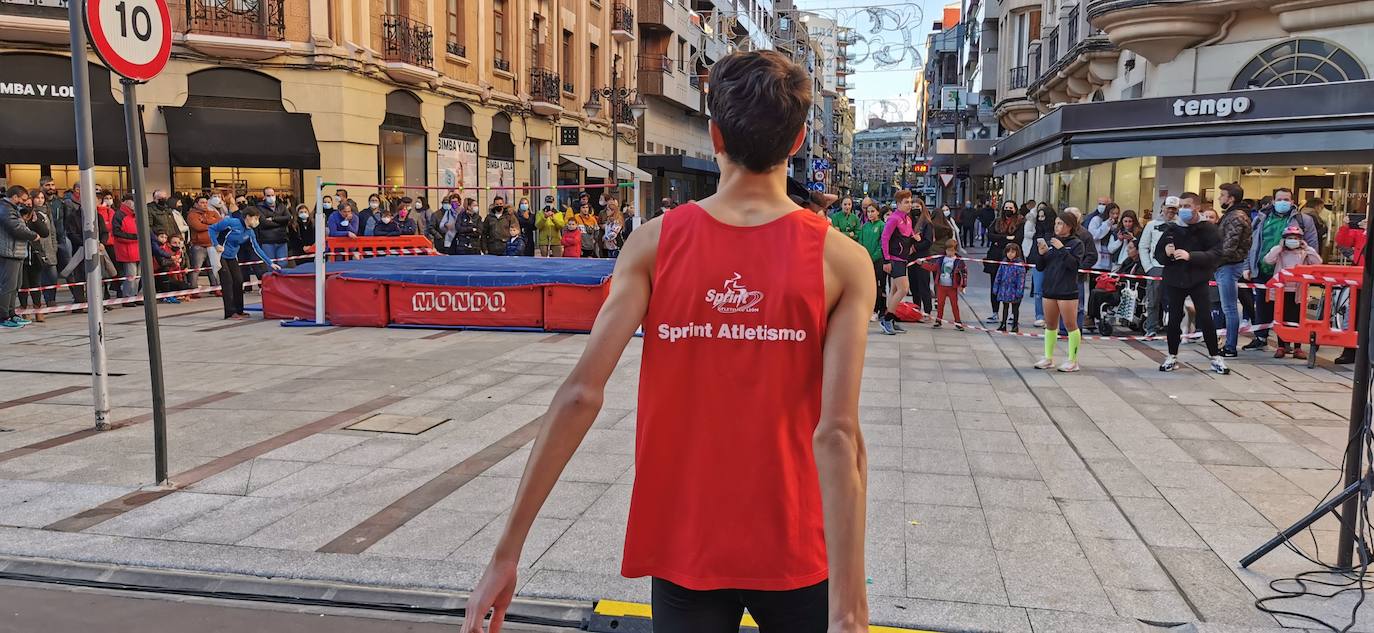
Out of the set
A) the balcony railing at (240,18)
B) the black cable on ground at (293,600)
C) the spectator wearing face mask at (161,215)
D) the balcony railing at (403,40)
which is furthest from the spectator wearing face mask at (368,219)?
the black cable on ground at (293,600)

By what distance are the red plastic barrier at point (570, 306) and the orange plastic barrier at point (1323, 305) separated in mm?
7907

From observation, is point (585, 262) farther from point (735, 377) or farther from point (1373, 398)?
point (735, 377)

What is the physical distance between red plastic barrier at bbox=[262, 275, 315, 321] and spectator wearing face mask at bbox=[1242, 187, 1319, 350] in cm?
1208

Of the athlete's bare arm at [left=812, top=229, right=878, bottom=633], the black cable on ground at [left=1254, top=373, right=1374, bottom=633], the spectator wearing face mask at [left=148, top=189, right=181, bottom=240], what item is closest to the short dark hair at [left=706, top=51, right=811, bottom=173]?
the athlete's bare arm at [left=812, top=229, right=878, bottom=633]

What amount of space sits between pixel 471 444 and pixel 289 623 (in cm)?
288

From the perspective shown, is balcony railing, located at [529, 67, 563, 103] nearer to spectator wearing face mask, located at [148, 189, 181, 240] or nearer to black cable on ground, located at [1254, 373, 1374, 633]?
spectator wearing face mask, located at [148, 189, 181, 240]

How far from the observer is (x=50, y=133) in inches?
721

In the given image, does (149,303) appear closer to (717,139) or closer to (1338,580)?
(717,139)

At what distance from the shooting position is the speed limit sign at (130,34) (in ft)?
18.4

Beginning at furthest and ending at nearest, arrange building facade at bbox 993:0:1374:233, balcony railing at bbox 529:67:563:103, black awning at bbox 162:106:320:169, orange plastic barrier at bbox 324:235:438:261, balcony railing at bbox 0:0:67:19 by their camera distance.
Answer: balcony railing at bbox 529:67:563:103 < black awning at bbox 162:106:320:169 < balcony railing at bbox 0:0:67:19 < building facade at bbox 993:0:1374:233 < orange plastic barrier at bbox 324:235:438:261

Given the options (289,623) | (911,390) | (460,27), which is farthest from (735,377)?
(460,27)

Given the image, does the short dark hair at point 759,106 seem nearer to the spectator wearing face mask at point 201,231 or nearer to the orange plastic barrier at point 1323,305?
the orange plastic barrier at point 1323,305

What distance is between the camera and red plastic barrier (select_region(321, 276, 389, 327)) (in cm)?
1328

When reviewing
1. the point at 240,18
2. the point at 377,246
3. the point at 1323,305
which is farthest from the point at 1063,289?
the point at 240,18
